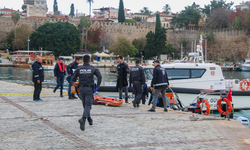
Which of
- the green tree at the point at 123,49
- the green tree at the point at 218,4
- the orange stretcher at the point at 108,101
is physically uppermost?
the green tree at the point at 218,4

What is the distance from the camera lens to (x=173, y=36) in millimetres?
93312

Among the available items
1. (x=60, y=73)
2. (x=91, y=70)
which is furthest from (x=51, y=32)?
(x=91, y=70)

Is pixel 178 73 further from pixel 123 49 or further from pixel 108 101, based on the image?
pixel 123 49

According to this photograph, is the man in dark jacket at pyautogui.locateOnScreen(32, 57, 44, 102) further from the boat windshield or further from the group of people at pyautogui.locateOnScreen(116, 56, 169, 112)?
the boat windshield

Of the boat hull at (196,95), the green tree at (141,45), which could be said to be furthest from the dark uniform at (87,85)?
the green tree at (141,45)

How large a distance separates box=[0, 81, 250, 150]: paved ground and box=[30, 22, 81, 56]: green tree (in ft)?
197

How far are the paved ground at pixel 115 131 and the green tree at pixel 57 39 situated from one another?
60149 millimetres

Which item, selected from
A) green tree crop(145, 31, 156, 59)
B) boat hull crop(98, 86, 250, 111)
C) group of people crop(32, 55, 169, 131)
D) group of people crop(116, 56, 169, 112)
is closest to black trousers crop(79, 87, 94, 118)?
group of people crop(32, 55, 169, 131)

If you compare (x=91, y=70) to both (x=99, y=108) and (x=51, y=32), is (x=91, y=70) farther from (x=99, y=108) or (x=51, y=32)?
(x=51, y=32)

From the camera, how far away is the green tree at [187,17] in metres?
91.4

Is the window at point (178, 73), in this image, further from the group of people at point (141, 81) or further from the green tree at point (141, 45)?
the green tree at point (141, 45)

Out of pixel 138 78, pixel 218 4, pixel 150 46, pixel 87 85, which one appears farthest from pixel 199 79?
pixel 218 4

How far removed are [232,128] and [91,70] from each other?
3.72 metres

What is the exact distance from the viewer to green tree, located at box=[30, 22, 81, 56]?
221 ft
